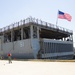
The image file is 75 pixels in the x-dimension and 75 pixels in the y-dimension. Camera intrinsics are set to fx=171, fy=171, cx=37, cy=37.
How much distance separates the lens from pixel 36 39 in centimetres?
3581

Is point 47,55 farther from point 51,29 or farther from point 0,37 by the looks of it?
point 0,37

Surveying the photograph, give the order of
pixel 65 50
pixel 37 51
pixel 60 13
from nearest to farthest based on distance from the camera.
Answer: pixel 37 51 → pixel 60 13 → pixel 65 50

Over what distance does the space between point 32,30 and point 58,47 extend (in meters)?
9.12

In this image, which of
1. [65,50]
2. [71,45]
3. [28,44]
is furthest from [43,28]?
[71,45]

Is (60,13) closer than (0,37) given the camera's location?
Yes

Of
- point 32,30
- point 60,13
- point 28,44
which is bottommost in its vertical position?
point 28,44

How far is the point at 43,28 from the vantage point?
3944cm

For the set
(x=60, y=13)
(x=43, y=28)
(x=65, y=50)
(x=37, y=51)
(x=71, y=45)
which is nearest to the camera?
(x=37, y=51)

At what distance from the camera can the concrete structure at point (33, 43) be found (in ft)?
117

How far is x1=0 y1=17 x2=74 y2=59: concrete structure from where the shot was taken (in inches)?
1399

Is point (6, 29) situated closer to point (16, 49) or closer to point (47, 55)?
point (16, 49)

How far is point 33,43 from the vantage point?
115ft

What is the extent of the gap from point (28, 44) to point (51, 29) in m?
8.91

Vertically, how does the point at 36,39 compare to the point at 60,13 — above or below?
below
